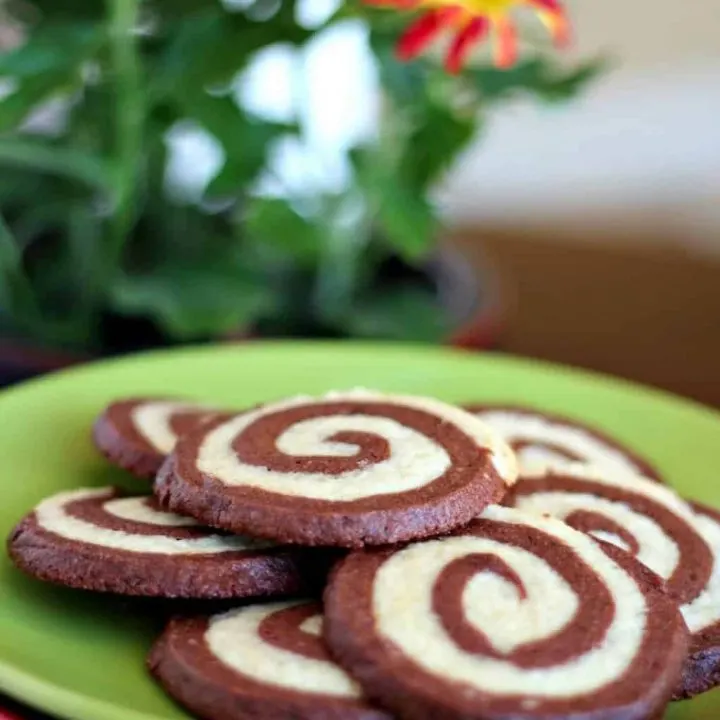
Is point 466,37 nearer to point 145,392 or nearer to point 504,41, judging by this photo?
point 504,41

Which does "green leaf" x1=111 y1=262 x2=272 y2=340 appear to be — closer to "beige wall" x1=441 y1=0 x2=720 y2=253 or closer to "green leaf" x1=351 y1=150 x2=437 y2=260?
"green leaf" x1=351 y1=150 x2=437 y2=260

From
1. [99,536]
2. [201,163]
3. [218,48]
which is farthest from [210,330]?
[201,163]

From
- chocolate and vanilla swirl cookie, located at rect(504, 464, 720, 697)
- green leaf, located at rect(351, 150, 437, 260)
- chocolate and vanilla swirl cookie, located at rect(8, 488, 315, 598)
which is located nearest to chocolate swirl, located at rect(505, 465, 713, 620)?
chocolate and vanilla swirl cookie, located at rect(504, 464, 720, 697)

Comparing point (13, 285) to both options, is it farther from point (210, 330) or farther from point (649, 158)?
point (649, 158)

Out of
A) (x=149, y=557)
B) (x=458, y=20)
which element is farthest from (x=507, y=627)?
(x=458, y=20)

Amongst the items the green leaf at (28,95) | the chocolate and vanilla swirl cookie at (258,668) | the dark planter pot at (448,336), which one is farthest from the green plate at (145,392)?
the green leaf at (28,95)
